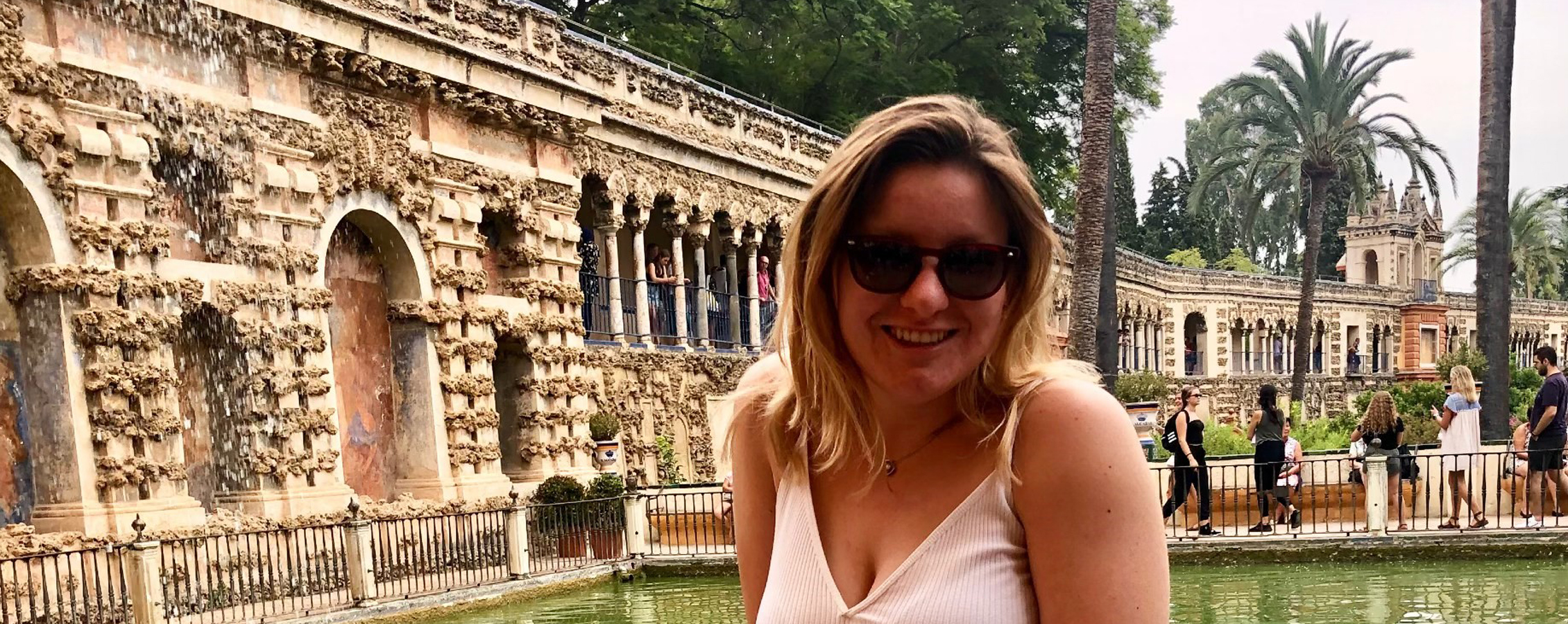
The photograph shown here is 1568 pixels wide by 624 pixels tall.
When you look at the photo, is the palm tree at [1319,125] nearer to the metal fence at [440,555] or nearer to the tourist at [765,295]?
the tourist at [765,295]

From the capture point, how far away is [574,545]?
15.2 meters

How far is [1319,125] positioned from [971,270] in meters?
38.1

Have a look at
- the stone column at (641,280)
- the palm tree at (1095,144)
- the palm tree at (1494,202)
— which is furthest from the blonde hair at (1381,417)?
the stone column at (641,280)

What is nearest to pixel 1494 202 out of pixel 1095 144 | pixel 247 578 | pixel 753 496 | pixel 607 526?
pixel 1095 144

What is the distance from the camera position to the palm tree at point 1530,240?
59.4 meters

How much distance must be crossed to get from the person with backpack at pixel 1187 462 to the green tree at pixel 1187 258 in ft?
168

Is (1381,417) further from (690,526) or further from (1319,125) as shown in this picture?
(1319,125)

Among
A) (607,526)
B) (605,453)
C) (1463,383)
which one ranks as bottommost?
(607,526)

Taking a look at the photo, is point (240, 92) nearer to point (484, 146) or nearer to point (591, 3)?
point (484, 146)

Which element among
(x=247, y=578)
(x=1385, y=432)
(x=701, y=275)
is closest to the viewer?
(x=247, y=578)

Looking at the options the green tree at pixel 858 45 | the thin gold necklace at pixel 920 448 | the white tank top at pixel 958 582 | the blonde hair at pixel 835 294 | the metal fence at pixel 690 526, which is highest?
the green tree at pixel 858 45

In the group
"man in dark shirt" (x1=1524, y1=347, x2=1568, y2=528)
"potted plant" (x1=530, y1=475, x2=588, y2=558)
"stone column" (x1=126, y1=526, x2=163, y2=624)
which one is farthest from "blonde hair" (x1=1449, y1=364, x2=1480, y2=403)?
"stone column" (x1=126, y1=526, x2=163, y2=624)

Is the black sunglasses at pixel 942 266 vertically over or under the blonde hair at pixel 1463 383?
over

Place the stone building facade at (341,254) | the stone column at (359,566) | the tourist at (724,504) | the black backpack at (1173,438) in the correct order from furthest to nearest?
1. the tourist at (724,504)
2. the black backpack at (1173,438)
3. the stone column at (359,566)
4. the stone building facade at (341,254)
